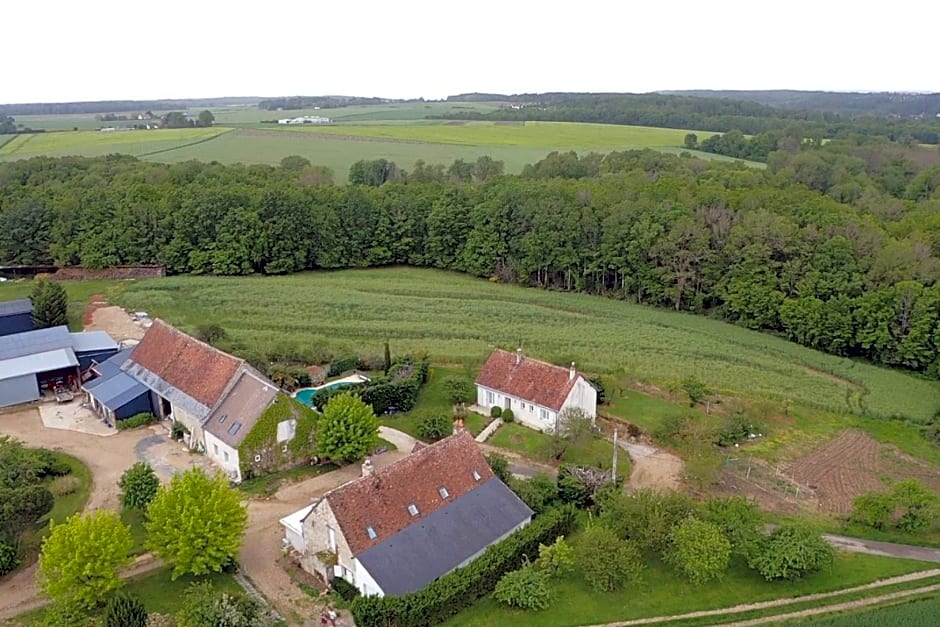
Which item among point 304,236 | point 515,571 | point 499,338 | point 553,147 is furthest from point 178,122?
point 515,571

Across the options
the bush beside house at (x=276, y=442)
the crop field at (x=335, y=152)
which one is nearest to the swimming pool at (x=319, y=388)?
the bush beside house at (x=276, y=442)

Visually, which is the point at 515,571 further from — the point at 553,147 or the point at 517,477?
the point at 553,147

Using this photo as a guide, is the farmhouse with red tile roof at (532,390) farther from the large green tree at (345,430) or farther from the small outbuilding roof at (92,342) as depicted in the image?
the small outbuilding roof at (92,342)

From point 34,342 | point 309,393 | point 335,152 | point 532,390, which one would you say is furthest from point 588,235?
point 335,152

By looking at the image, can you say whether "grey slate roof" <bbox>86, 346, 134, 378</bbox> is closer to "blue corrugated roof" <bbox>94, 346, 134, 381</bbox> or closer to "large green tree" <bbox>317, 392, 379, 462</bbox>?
"blue corrugated roof" <bbox>94, 346, 134, 381</bbox>

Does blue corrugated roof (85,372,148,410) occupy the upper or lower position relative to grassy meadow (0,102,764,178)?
lower

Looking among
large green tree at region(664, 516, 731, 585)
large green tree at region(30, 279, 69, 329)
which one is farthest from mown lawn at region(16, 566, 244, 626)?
large green tree at region(30, 279, 69, 329)
